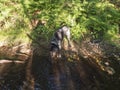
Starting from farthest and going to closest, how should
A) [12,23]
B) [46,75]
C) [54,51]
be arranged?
[12,23] < [54,51] < [46,75]

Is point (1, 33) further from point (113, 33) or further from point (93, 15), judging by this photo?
point (113, 33)

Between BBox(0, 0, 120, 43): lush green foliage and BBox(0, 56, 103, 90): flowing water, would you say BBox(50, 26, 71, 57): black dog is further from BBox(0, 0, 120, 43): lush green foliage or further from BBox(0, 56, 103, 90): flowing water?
BBox(0, 0, 120, 43): lush green foliage

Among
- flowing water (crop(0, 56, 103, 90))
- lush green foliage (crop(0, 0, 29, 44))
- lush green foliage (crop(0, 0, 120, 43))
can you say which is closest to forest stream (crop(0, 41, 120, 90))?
flowing water (crop(0, 56, 103, 90))

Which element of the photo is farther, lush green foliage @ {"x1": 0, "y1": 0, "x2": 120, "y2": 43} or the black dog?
lush green foliage @ {"x1": 0, "y1": 0, "x2": 120, "y2": 43}

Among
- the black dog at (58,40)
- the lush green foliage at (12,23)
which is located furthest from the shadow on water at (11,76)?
the lush green foliage at (12,23)

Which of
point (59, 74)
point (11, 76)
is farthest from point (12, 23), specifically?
point (59, 74)

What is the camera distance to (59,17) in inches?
515

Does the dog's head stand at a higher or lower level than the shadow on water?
higher

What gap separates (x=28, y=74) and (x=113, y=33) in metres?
5.76

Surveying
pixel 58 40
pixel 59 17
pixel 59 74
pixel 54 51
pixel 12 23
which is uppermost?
pixel 59 17

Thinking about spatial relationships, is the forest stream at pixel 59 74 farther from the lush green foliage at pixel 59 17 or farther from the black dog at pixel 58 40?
the lush green foliage at pixel 59 17

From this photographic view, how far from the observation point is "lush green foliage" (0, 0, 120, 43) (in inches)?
502

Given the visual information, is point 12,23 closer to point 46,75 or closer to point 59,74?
point 46,75

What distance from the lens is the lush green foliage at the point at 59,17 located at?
41.9ft
